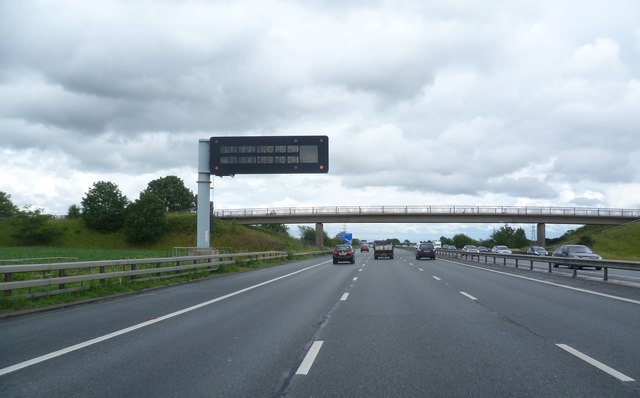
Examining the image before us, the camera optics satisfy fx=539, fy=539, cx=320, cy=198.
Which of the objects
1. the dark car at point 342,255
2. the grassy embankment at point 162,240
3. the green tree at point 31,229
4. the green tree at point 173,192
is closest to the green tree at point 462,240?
the green tree at point 173,192

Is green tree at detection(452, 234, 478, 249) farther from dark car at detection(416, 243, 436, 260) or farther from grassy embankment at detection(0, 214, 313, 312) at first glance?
dark car at detection(416, 243, 436, 260)

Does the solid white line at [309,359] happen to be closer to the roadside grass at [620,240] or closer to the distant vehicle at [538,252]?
the distant vehicle at [538,252]

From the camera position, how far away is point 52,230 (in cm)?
8538

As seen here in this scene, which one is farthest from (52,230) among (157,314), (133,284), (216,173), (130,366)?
(130,366)

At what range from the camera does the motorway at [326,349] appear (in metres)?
6.13

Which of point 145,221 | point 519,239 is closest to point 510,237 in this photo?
point 519,239

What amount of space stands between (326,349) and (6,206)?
128 meters

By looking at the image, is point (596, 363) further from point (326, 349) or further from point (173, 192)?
point (173, 192)

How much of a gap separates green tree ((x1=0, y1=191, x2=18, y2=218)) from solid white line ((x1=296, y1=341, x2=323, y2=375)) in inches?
4838

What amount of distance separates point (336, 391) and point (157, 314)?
751cm

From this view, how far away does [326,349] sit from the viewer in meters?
8.28

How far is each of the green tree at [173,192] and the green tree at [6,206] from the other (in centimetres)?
2853

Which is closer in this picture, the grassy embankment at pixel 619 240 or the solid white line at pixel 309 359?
the solid white line at pixel 309 359

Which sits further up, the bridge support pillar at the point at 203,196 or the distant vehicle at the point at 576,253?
the bridge support pillar at the point at 203,196
